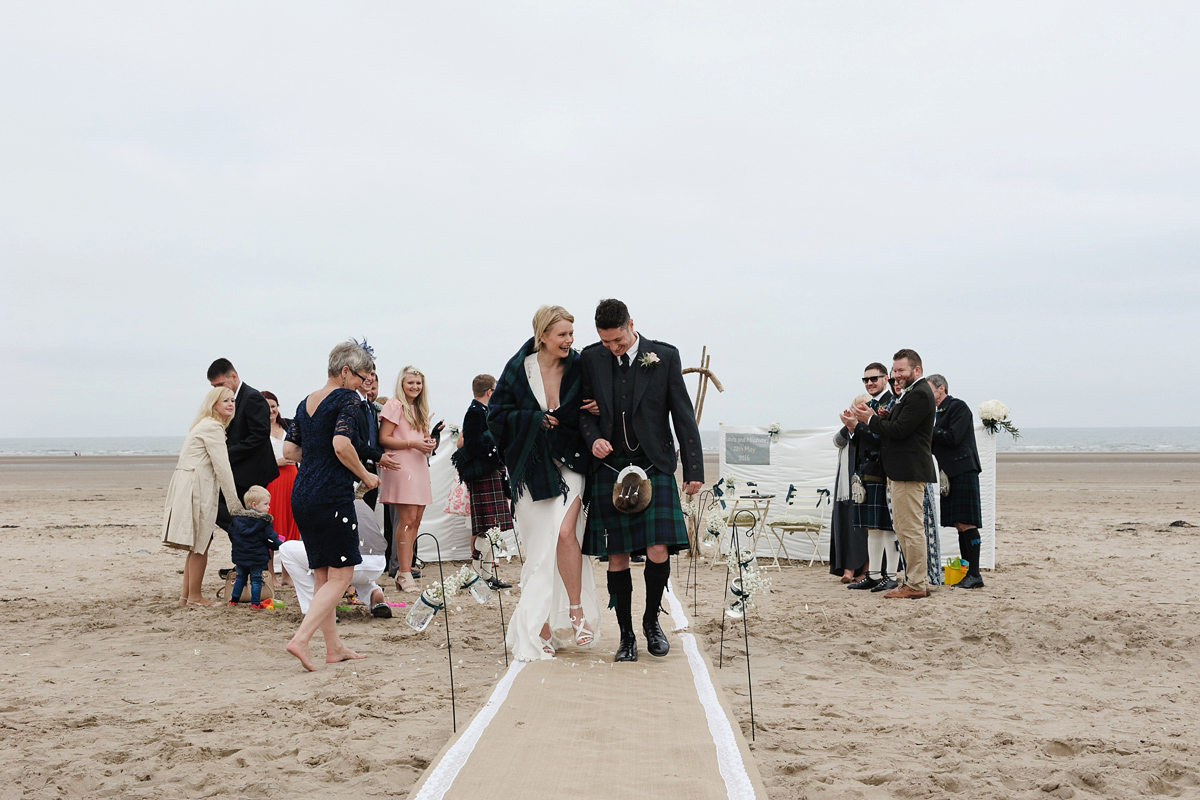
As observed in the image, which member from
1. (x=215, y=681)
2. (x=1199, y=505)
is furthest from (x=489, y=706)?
(x=1199, y=505)

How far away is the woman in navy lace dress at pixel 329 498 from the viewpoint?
15.7 ft

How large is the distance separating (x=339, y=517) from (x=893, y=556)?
5070 mm

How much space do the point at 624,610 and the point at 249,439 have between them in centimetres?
366

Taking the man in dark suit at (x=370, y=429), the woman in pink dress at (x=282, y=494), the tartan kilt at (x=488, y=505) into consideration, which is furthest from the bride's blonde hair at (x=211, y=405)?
the tartan kilt at (x=488, y=505)

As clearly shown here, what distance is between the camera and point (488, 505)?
25.7 feet

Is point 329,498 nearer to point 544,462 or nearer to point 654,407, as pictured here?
point 544,462

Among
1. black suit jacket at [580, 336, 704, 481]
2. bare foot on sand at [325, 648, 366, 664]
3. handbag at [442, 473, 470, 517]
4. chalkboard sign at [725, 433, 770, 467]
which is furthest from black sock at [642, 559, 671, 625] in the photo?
chalkboard sign at [725, 433, 770, 467]

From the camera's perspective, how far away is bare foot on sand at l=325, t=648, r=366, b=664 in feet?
16.4

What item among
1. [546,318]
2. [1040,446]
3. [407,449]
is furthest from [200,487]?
[1040,446]

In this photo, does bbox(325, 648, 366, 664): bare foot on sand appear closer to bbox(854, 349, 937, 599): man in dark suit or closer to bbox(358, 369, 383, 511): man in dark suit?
bbox(358, 369, 383, 511): man in dark suit

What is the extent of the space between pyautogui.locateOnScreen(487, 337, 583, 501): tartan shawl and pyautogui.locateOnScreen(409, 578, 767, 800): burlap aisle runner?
3.12ft

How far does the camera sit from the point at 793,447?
10.2 metres

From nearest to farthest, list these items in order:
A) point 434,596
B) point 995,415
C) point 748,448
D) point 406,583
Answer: point 434,596 → point 406,583 → point 995,415 → point 748,448

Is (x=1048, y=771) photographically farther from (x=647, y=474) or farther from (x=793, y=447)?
(x=793, y=447)
